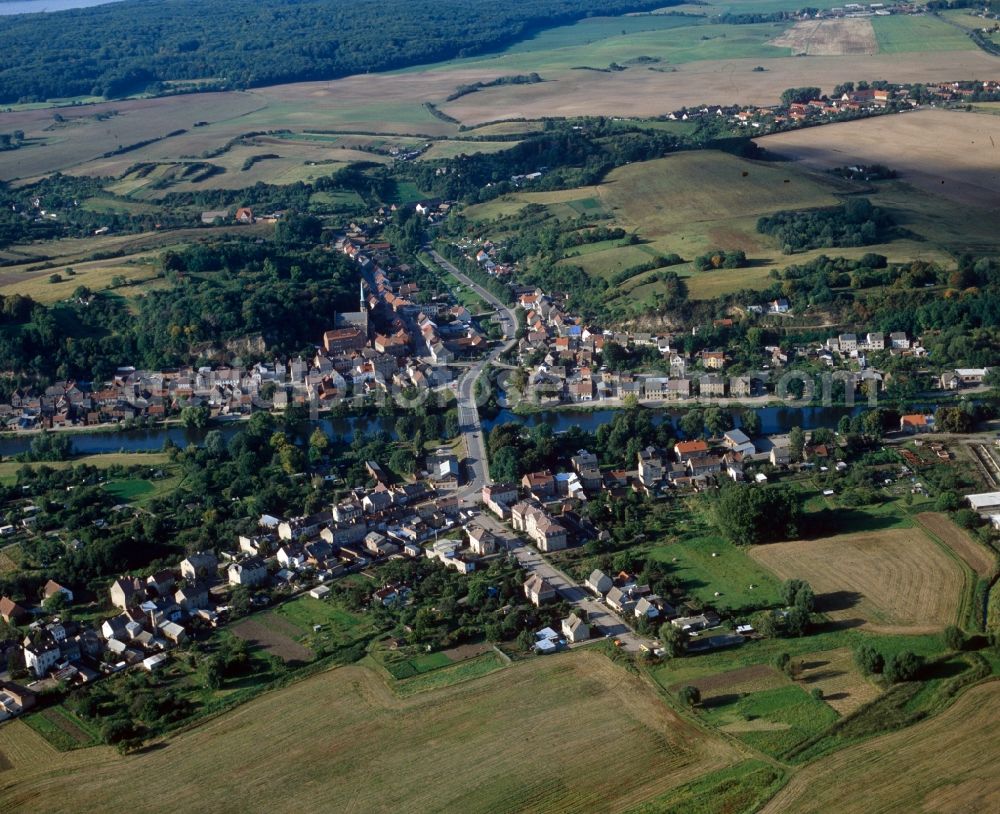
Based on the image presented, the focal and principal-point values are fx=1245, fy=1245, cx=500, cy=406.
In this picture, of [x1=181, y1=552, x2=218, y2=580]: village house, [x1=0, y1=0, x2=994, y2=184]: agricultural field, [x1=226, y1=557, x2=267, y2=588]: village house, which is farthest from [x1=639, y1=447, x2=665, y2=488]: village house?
[x1=0, y1=0, x2=994, y2=184]: agricultural field

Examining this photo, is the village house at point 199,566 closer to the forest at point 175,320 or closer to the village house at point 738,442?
the village house at point 738,442

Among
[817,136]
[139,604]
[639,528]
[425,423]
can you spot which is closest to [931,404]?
[639,528]

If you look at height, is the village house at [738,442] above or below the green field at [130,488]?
A: below

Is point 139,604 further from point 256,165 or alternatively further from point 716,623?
point 256,165

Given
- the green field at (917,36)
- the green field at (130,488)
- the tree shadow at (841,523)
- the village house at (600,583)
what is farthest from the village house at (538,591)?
the green field at (917,36)

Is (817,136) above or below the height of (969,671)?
above
